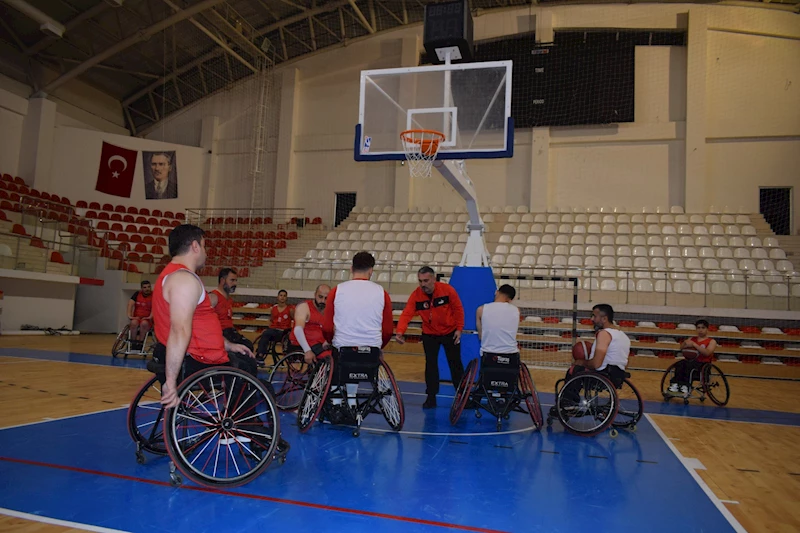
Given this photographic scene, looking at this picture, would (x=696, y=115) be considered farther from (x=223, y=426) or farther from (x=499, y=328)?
(x=223, y=426)

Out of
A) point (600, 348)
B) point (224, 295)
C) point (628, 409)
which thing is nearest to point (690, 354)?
point (628, 409)

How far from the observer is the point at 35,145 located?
54.5 feet

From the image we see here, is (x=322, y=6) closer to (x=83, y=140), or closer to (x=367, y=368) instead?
(x=83, y=140)

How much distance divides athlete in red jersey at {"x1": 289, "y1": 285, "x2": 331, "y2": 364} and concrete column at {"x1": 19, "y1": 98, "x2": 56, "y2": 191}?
14.4 metres

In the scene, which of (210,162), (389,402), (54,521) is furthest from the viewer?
(210,162)

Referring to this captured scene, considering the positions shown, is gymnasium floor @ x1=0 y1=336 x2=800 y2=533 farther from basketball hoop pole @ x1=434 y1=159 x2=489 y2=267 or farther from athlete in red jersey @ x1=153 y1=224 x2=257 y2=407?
basketball hoop pole @ x1=434 y1=159 x2=489 y2=267

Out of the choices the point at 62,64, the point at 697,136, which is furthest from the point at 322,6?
the point at 697,136

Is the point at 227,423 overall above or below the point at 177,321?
below

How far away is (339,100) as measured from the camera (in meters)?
18.0

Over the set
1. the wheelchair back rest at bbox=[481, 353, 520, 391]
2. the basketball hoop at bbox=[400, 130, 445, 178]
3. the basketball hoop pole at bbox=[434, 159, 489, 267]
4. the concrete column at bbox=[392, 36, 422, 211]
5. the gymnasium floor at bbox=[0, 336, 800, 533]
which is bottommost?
the gymnasium floor at bbox=[0, 336, 800, 533]

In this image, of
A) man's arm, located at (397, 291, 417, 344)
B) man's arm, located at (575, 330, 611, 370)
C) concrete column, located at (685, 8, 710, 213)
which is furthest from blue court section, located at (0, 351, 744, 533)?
concrete column, located at (685, 8, 710, 213)

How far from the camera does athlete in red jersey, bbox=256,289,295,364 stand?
713 centimetres

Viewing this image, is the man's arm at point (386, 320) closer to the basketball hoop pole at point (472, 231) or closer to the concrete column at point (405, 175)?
the basketball hoop pole at point (472, 231)

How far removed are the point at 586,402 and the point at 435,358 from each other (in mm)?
1589
